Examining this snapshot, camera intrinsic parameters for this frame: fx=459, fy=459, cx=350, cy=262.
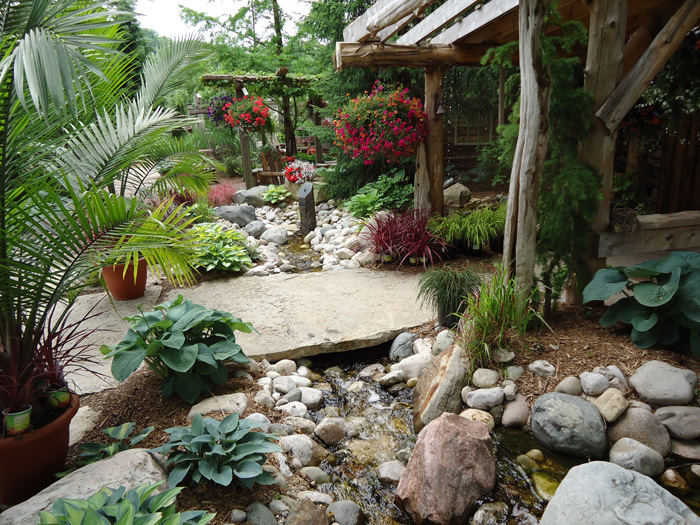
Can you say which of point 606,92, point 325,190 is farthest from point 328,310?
point 325,190

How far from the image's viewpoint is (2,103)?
1.96 meters

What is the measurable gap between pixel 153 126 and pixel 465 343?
2406 millimetres

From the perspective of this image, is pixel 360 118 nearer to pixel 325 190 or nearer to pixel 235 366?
pixel 325 190

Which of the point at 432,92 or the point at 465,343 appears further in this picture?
the point at 432,92

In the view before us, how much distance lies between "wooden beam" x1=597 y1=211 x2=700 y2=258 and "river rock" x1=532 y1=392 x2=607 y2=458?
1.30 meters

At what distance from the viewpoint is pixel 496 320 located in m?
3.13

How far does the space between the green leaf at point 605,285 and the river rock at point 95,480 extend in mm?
2624

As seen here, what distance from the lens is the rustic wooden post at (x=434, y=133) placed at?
549 centimetres

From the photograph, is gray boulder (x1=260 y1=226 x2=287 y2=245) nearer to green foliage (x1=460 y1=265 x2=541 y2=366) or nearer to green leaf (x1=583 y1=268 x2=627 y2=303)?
green foliage (x1=460 y1=265 x2=541 y2=366)

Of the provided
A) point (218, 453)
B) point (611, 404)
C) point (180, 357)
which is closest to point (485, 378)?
point (611, 404)

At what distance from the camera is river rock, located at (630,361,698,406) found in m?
2.56

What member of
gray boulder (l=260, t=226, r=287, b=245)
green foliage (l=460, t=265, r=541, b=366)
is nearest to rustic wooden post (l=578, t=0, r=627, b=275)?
green foliage (l=460, t=265, r=541, b=366)

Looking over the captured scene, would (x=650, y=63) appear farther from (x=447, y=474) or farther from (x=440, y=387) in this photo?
(x=447, y=474)

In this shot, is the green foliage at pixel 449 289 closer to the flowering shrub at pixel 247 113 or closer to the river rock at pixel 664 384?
the river rock at pixel 664 384
